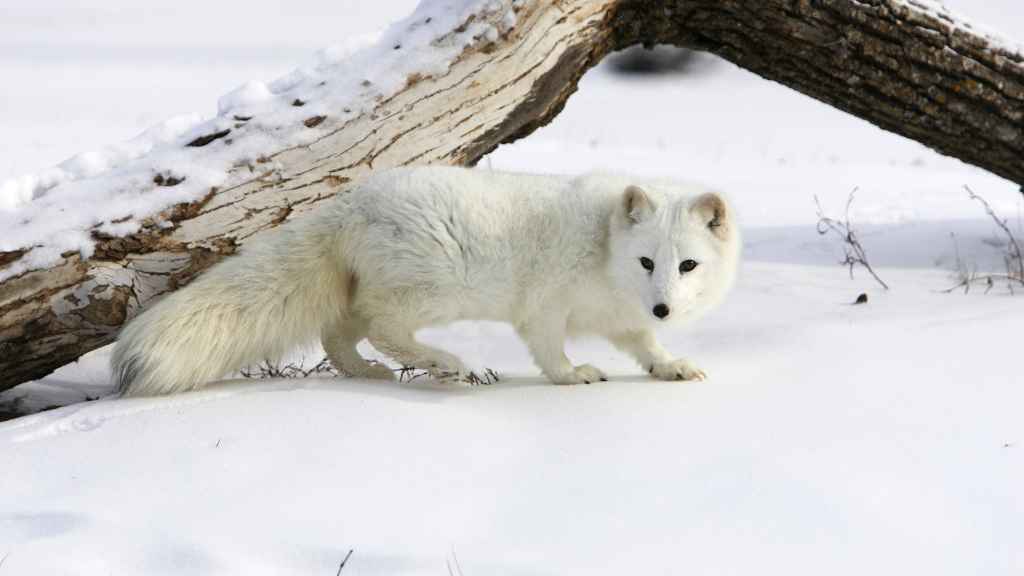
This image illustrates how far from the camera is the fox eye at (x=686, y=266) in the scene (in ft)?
13.5

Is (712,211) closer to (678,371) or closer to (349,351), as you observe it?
(678,371)

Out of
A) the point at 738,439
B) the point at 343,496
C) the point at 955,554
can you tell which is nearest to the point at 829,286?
the point at 738,439

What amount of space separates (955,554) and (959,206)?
637cm

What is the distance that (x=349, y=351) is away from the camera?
458cm

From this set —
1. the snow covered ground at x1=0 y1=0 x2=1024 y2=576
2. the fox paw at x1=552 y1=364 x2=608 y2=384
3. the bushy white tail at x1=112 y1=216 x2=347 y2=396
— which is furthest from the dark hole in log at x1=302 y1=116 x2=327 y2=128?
the fox paw at x1=552 y1=364 x2=608 y2=384

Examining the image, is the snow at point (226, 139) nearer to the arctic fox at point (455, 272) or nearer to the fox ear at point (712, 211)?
the arctic fox at point (455, 272)

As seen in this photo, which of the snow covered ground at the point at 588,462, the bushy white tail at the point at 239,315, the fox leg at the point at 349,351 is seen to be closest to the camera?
the snow covered ground at the point at 588,462

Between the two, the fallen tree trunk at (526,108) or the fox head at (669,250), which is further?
the fallen tree trunk at (526,108)

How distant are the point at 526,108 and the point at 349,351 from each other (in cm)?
146

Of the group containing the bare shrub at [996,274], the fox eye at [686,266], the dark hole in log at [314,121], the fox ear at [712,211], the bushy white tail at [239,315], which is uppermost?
the dark hole in log at [314,121]

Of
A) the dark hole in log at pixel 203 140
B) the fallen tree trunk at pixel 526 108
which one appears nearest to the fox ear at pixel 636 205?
the fallen tree trunk at pixel 526 108

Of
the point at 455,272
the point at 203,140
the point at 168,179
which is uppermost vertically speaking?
the point at 203,140

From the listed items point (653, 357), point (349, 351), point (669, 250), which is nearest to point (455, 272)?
point (349, 351)

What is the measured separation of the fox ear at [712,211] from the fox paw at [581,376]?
76 cm
